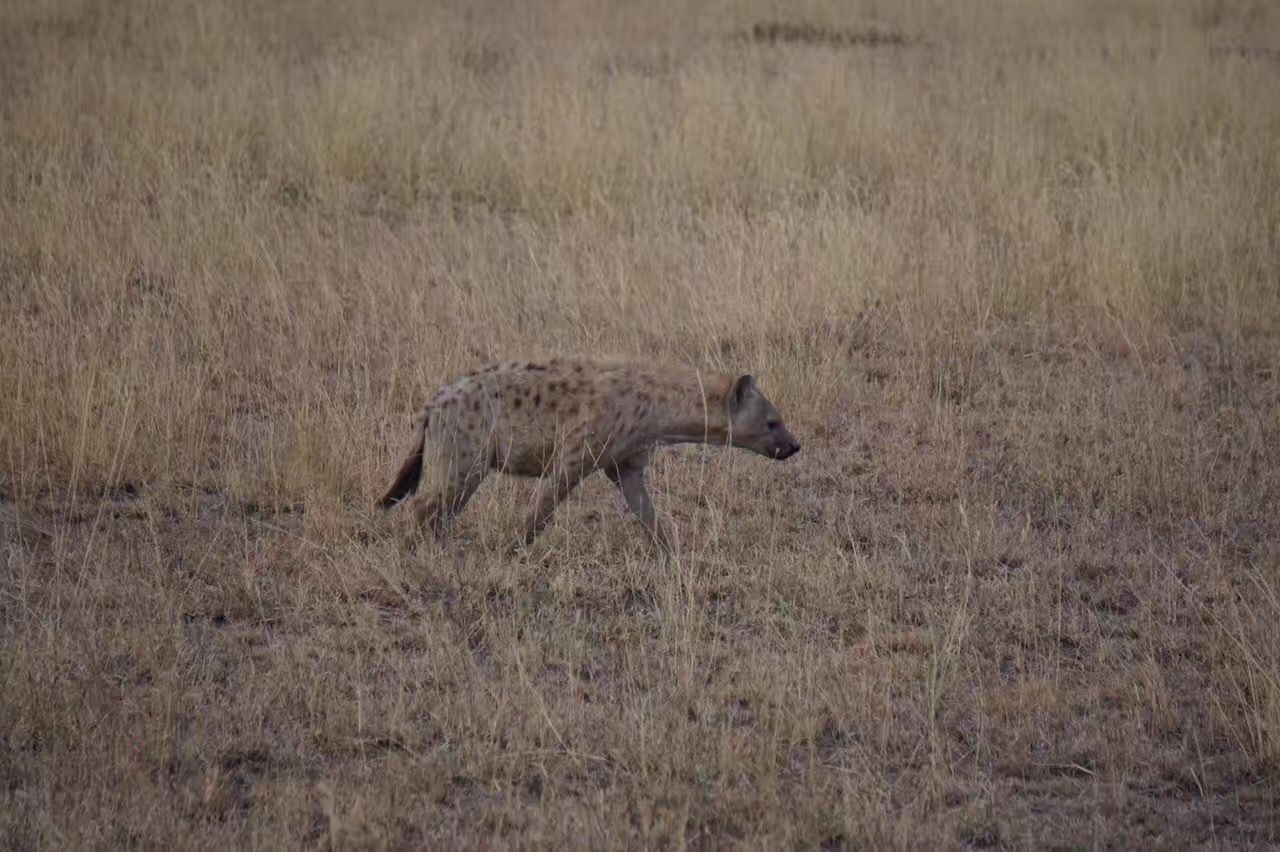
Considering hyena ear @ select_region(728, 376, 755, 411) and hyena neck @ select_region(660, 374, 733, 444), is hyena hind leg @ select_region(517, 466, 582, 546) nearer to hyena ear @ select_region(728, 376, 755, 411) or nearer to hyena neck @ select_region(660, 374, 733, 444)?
hyena neck @ select_region(660, 374, 733, 444)

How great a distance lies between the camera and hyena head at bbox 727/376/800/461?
645cm

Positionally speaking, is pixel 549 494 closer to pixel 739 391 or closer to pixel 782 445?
pixel 739 391

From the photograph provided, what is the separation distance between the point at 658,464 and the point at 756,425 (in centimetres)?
83

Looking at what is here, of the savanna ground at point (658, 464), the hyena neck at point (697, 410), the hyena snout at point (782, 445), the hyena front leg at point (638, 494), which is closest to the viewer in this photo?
the savanna ground at point (658, 464)

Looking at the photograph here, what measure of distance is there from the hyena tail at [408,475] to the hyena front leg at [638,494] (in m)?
0.71

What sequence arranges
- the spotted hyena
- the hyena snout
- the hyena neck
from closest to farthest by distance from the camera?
the spotted hyena, the hyena neck, the hyena snout

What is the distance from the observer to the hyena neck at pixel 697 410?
6359 millimetres

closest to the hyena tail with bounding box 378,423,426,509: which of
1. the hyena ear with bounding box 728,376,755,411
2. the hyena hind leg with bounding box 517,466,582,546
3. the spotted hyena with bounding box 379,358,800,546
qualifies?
the spotted hyena with bounding box 379,358,800,546

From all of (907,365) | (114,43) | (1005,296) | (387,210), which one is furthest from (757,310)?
(114,43)

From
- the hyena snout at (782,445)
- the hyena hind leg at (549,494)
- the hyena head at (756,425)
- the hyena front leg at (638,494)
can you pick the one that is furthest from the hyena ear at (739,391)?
the hyena hind leg at (549,494)

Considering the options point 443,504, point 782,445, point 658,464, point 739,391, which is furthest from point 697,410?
point 443,504

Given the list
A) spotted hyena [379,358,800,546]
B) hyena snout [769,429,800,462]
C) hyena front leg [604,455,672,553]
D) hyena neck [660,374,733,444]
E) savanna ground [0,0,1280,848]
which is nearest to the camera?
savanna ground [0,0,1280,848]

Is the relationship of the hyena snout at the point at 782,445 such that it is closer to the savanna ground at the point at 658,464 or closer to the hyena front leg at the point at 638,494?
the savanna ground at the point at 658,464

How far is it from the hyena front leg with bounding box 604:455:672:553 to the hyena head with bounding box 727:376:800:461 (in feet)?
1.29
